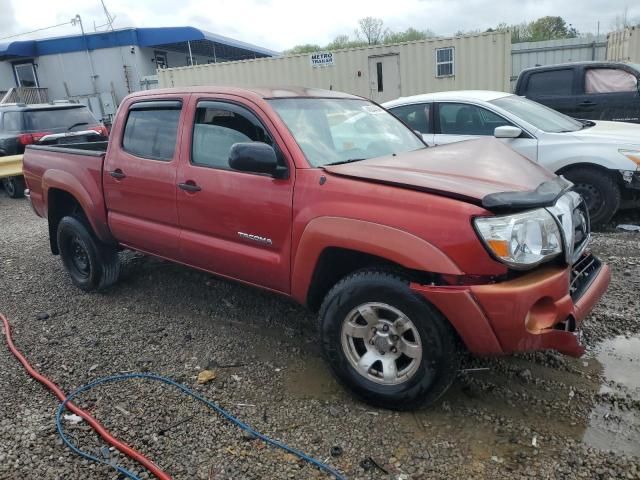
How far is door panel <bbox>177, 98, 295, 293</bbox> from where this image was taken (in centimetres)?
320

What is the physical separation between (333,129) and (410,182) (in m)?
1.05

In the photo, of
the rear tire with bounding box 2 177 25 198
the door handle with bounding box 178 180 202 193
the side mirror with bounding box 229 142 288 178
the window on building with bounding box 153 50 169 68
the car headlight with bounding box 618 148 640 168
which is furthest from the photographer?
the window on building with bounding box 153 50 169 68

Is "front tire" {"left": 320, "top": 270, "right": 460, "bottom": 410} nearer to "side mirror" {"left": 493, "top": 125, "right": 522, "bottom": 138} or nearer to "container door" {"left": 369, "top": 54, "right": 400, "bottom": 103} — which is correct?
"side mirror" {"left": 493, "top": 125, "right": 522, "bottom": 138}

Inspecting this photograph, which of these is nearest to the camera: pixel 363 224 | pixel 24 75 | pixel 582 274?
pixel 363 224

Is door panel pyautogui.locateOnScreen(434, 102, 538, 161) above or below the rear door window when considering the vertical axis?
below

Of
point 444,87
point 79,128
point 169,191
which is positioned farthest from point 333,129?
point 444,87

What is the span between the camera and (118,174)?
4.20 metres

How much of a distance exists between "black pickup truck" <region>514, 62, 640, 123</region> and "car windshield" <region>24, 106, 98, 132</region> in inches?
334

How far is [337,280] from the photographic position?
3166mm

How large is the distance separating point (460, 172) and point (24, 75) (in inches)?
1186

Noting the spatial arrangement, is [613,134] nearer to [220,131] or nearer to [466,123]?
[466,123]

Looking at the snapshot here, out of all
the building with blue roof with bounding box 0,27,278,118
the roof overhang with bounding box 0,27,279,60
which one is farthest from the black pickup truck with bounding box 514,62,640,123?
the roof overhang with bounding box 0,27,279,60

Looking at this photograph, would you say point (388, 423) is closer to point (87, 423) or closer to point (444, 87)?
point (87, 423)

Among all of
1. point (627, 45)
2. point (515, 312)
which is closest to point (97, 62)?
point (627, 45)
